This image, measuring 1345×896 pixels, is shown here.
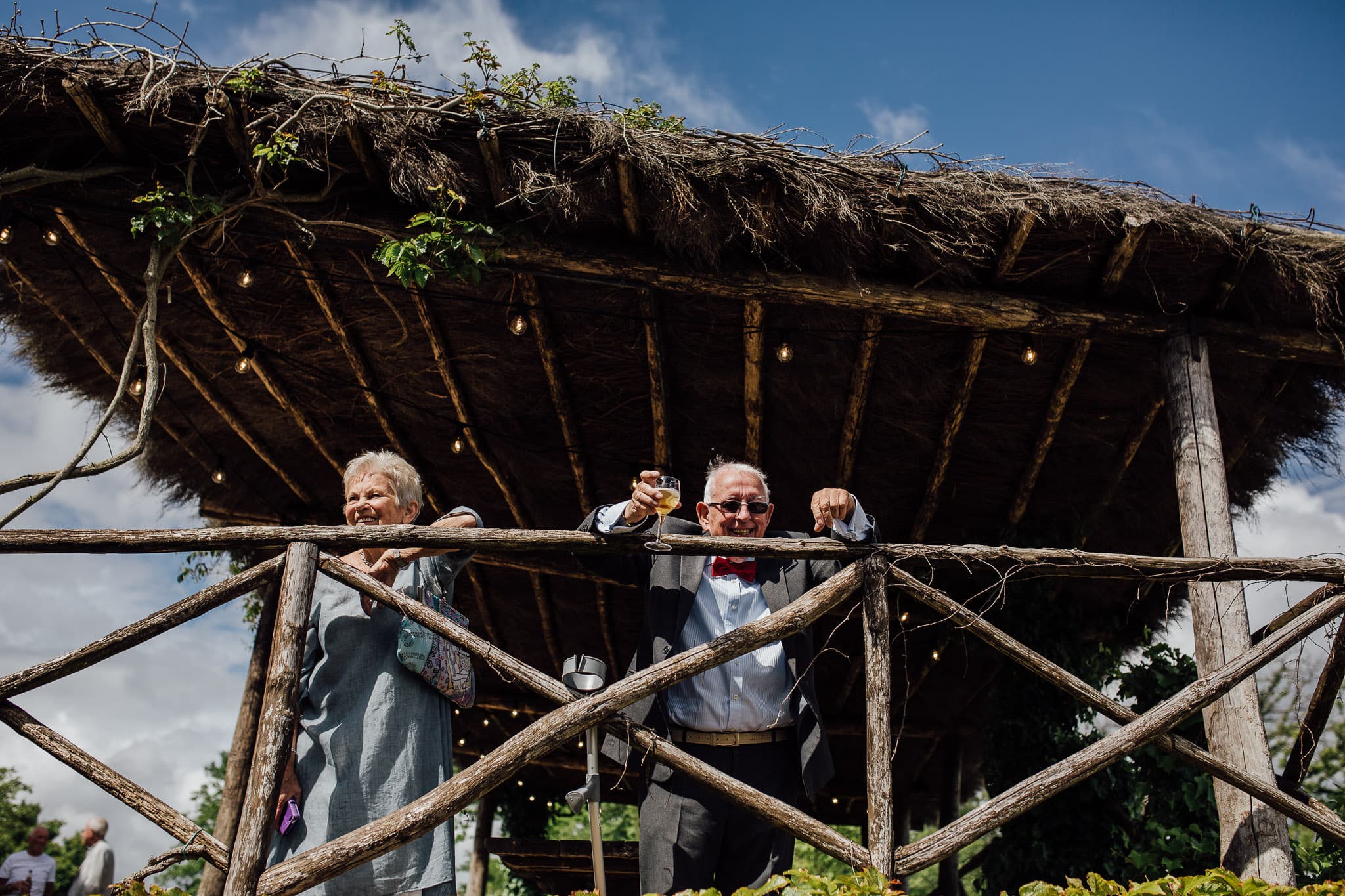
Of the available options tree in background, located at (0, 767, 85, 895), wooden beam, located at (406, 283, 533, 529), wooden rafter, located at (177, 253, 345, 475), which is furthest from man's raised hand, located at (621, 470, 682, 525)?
tree in background, located at (0, 767, 85, 895)

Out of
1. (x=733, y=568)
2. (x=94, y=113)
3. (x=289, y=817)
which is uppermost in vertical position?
(x=94, y=113)

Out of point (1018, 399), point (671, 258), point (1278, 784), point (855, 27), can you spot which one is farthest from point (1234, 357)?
point (855, 27)

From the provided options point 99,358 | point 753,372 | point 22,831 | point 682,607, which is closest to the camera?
point 682,607

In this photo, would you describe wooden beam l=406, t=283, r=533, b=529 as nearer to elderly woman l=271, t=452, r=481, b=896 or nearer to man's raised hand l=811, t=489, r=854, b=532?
elderly woman l=271, t=452, r=481, b=896

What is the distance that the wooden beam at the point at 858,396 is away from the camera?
448cm

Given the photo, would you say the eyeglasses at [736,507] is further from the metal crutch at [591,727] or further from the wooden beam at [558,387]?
the wooden beam at [558,387]

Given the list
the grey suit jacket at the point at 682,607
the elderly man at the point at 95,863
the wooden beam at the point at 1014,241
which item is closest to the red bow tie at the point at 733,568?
the grey suit jacket at the point at 682,607

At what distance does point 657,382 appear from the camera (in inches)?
189

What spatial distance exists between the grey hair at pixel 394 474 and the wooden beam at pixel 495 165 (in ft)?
4.18

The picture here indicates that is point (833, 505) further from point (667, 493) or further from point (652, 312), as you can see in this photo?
point (652, 312)

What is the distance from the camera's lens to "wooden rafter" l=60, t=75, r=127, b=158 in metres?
3.47

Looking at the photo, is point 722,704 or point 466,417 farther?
point 466,417

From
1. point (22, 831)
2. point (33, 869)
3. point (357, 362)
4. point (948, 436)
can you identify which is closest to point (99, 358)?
point (357, 362)

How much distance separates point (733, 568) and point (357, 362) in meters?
2.76
